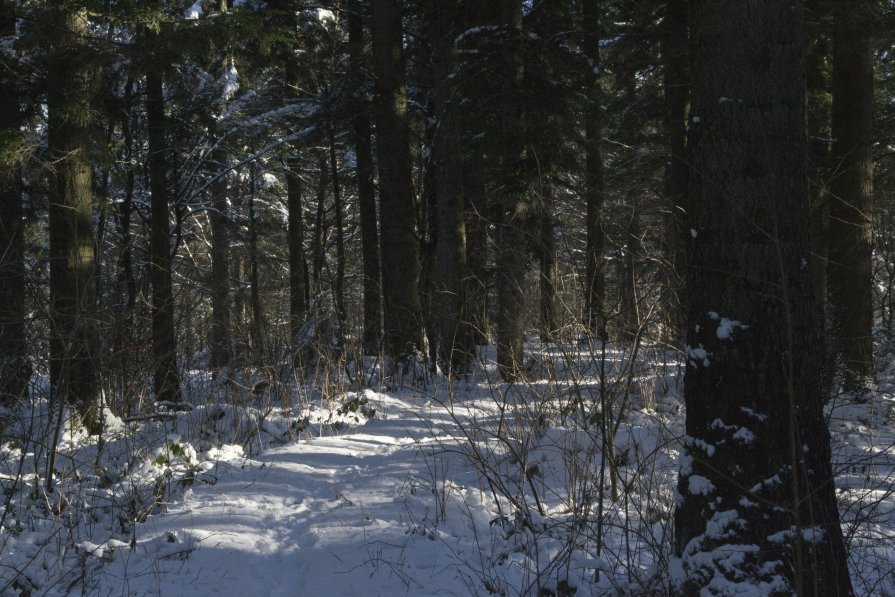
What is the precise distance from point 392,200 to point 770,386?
25.1ft

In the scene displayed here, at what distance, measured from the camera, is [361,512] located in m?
4.19

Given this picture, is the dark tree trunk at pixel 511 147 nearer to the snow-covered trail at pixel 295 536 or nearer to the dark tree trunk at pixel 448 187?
the dark tree trunk at pixel 448 187

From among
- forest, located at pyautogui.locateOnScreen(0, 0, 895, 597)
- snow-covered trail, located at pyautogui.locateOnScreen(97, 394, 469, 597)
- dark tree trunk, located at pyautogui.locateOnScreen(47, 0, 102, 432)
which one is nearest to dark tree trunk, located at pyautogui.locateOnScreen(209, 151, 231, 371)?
forest, located at pyautogui.locateOnScreen(0, 0, 895, 597)

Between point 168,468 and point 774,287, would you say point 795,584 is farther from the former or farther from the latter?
point 168,468

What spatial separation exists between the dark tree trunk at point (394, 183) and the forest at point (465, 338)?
0.05 meters

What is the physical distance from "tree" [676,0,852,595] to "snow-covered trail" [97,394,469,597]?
4.75ft

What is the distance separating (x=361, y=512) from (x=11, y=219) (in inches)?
285

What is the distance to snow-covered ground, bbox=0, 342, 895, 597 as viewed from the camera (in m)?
3.22

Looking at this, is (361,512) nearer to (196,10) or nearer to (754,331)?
(754,331)

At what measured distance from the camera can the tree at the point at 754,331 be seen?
2412mm

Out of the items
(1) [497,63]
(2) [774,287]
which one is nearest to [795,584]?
(2) [774,287]

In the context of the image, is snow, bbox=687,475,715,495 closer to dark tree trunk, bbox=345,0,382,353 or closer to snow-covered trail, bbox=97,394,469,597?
snow-covered trail, bbox=97,394,469,597

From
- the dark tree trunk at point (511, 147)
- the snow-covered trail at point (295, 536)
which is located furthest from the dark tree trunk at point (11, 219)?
the dark tree trunk at point (511, 147)

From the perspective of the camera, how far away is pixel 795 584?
7.73 feet
